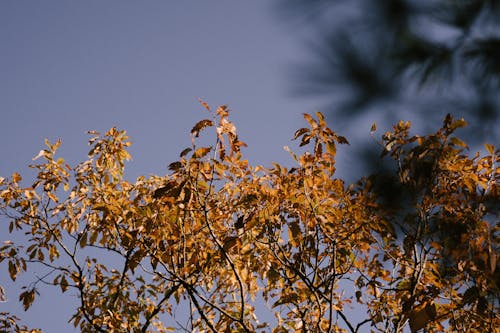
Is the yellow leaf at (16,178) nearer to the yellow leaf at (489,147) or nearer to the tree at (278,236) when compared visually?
the tree at (278,236)

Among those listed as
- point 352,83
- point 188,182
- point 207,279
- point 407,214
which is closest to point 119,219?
point 188,182

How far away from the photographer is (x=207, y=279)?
6016mm

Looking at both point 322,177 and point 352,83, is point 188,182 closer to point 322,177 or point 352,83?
point 322,177

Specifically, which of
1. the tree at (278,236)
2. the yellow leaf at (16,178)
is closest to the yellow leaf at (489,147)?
the tree at (278,236)

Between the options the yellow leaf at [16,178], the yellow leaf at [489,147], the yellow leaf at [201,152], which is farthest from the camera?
the yellow leaf at [16,178]

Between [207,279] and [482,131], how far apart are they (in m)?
4.59

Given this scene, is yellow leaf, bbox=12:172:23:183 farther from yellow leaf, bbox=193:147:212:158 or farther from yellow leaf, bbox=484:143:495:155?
yellow leaf, bbox=484:143:495:155

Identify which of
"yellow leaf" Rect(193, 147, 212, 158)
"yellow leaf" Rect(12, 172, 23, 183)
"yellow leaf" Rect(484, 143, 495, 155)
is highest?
"yellow leaf" Rect(12, 172, 23, 183)

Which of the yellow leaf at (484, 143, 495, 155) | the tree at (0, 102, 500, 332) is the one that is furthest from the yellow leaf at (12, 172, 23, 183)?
the yellow leaf at (484, 143, 495, 155)

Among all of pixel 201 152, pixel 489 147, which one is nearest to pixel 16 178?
pixel 201 152

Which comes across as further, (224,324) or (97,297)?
(97,297)

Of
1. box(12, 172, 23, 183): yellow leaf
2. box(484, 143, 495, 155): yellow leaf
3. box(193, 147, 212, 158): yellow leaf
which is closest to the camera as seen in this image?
box(484, 143, 495, 155): yellow leaf

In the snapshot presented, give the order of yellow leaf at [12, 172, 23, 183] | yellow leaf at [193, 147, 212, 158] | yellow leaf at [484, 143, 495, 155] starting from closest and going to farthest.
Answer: yellow leaf at [484, 143, 495, 155]
yellow leaf at [193, 147, 212, 158]
yellow leaf at [12, 172, 23, 183]

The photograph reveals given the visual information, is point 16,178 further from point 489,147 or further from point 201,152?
point 489,147
